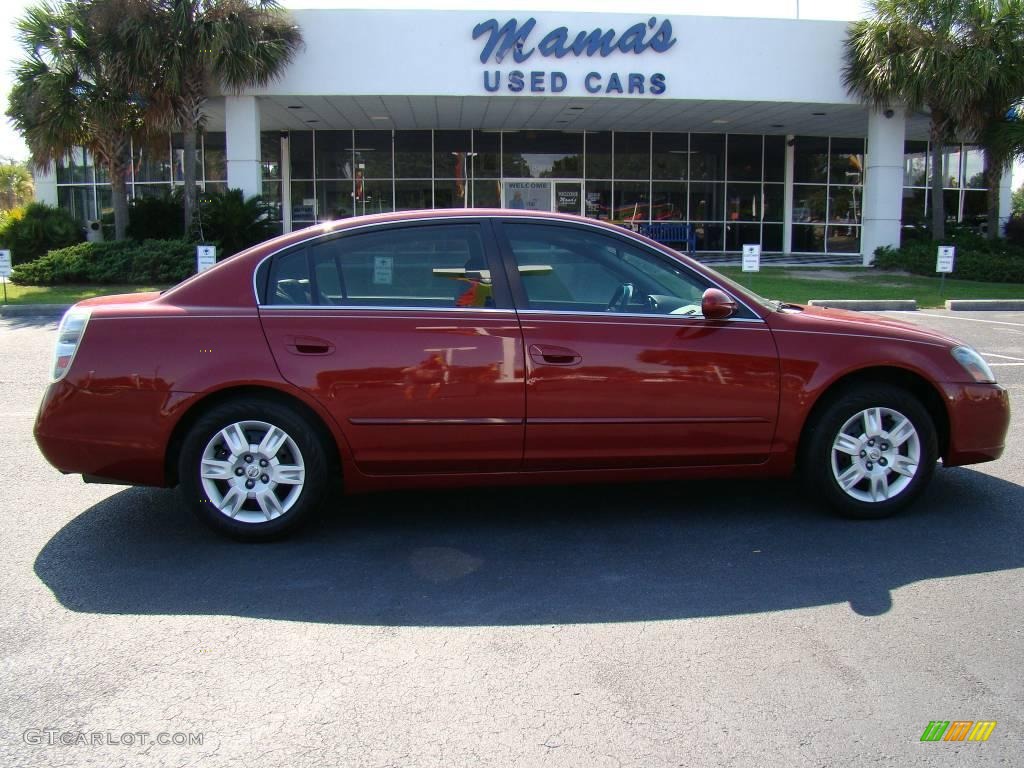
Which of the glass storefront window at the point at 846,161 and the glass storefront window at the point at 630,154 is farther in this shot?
the glass storefront window at the point at 846,161

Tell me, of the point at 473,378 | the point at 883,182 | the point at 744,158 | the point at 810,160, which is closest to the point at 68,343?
the point at 473,378

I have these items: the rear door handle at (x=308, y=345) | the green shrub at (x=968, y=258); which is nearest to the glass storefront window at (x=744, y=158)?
the green shrub at (x=968, y=258)

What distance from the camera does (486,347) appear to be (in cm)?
449

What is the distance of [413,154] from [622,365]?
24267 mm

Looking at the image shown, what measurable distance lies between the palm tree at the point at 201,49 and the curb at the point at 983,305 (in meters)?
15.2

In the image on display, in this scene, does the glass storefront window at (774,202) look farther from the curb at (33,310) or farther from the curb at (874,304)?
the curb at (33,310)

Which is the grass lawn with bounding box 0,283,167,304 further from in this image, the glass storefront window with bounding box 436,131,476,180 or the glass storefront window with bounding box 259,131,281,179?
the glass storefront window with bounding box 436,131,476,180

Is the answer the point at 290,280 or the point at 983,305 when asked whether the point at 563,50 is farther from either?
the point at 290,280

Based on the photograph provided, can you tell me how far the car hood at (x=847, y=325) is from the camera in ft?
15.6

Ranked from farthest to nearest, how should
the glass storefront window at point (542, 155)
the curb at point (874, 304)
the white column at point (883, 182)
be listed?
the glass storefront window at point (542, 155), the white column at point (883, 182), the curb at point (874, 304)

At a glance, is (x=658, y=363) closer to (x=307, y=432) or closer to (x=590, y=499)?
(x=590, y=499)

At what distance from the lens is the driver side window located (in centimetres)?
473

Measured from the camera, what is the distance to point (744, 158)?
2825 cm

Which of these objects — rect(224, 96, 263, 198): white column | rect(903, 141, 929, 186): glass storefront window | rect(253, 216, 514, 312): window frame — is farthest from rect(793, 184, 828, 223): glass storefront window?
rect(253, 216, 514, 312): window frame
